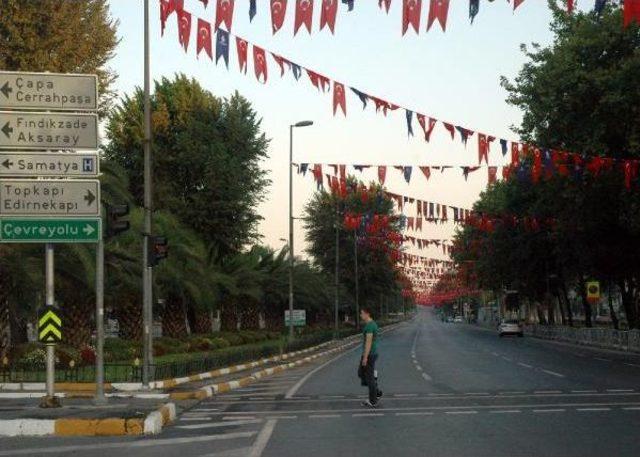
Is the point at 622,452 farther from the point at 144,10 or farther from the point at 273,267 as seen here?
the point at 273,267

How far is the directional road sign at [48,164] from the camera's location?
1703 centimetres

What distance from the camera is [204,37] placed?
18141 mm

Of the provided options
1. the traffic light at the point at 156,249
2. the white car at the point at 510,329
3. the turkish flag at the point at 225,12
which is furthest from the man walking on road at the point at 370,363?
the white car at the point at 510,329

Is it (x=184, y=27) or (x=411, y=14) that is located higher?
(x=184, y=27)

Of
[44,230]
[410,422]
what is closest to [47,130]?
[44,230]

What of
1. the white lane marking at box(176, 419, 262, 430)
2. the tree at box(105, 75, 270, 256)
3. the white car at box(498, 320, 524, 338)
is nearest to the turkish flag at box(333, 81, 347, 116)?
the white lane marking at box(176, 419, 262, 430)

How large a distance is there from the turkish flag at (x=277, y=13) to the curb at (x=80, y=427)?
6.60 m

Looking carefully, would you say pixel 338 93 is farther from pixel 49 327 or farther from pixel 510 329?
pixel 510 329

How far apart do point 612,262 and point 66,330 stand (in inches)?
1072

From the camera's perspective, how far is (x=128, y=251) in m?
34.4

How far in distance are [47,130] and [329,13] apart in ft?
18.1

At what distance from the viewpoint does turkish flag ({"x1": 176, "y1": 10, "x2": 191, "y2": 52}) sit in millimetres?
17438

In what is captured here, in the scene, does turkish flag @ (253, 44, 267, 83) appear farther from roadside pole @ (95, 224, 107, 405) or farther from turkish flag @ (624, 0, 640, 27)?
turkish flag @ (624, 0, 640, 27)

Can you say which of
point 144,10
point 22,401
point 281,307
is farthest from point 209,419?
point 281,307
